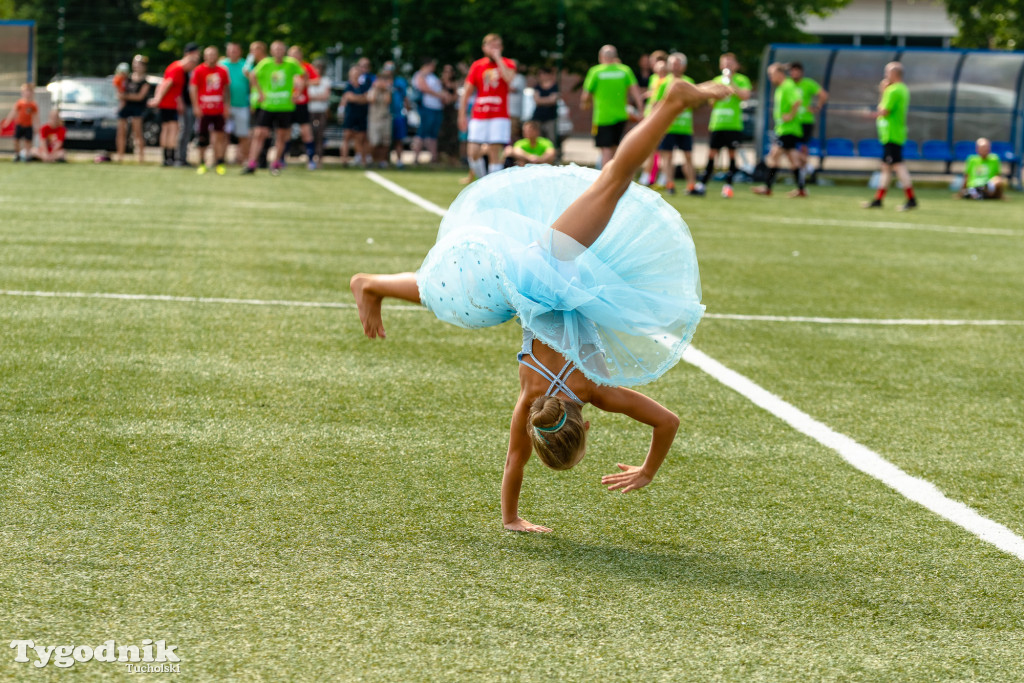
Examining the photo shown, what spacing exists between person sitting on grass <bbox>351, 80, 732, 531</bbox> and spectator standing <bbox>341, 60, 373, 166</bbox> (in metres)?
20.8

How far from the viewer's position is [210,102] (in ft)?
70.2

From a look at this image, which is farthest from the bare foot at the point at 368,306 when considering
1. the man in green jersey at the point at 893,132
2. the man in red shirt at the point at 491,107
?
the man in green jersey at the point at 893,132

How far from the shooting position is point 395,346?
24.2ft

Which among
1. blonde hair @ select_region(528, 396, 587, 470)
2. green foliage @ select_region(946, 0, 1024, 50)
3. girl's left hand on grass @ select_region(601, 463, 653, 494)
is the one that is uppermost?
green foliage @ select_region(946, 0, 1024, 50)

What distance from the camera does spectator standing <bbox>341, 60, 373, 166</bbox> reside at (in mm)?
24688

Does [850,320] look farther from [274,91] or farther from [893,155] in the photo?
[274,91]

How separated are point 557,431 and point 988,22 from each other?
34785 millimetres

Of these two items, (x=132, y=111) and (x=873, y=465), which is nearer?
(x=873, y=465)

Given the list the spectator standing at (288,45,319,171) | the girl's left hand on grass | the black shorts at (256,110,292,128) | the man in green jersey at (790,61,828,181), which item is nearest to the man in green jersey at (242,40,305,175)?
the black shorts at (256,110,292,128)

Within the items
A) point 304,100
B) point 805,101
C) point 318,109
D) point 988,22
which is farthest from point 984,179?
point 988,22

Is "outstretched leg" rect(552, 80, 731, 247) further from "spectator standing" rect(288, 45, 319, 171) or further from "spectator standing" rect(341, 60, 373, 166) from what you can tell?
"spectator standing" rect(341, 60, 373, 166)

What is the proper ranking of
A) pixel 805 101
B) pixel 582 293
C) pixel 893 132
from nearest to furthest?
pixel 582 293, pixel 893 132, pixel 805 101

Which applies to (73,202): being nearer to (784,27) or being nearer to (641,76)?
(641,76)

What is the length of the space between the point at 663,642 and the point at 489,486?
151 cm
